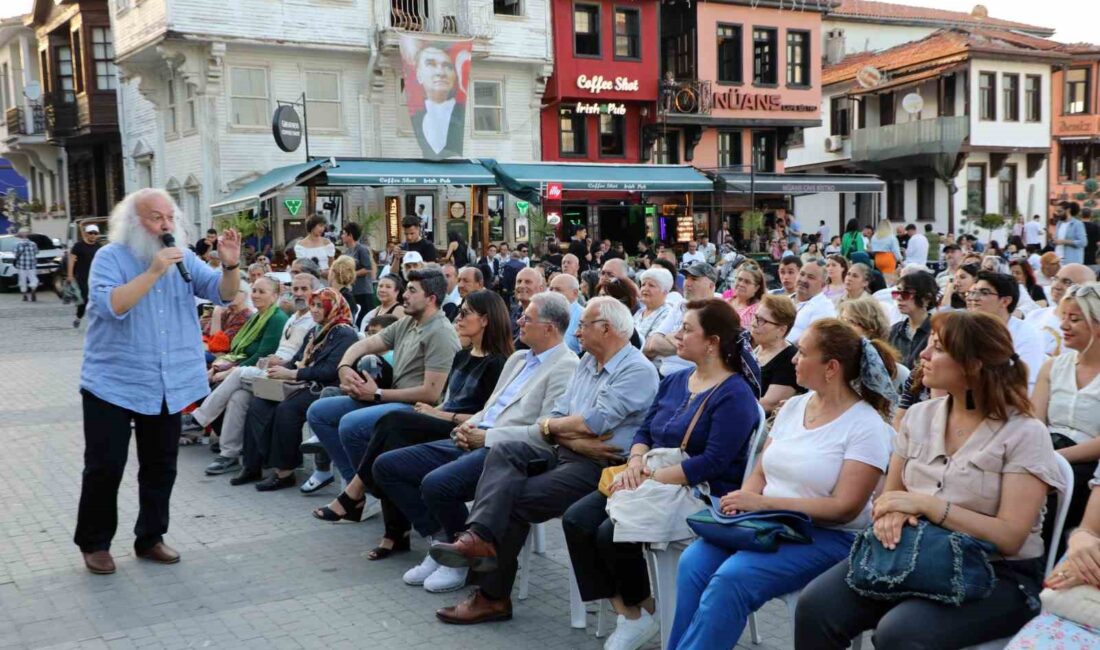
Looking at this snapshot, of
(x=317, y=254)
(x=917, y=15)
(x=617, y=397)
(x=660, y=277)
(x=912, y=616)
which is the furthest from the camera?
(x=917, y=15)

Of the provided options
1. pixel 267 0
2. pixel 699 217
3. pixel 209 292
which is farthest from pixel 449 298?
pixel 699 217

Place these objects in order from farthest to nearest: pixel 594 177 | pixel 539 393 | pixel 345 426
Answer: pixel 594 177
pixel 345 426
pixel 539 393

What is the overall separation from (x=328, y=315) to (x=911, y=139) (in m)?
31.6

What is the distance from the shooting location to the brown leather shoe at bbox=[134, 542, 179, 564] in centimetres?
556

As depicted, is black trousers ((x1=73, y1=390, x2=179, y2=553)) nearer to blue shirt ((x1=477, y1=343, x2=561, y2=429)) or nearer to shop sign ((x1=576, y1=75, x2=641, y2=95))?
blue shirt ((x1=477, y1=343, x2=561, y2=429))

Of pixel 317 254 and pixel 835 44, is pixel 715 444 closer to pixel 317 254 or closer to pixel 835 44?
pixel 317 254

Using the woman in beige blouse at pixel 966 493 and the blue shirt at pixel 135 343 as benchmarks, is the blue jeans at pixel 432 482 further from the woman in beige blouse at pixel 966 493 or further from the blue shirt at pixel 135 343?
the woman in beige blouse at pixel 966 493

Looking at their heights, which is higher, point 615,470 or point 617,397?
point 617,397

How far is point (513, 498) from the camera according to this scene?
15.2 ft

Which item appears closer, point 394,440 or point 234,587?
point 234,587

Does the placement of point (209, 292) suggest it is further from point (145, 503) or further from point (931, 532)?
point (931, 532)

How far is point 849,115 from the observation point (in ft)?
124

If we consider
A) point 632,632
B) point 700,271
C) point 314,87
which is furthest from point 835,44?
point 632,632

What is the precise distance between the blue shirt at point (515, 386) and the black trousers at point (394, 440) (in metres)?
0.39
